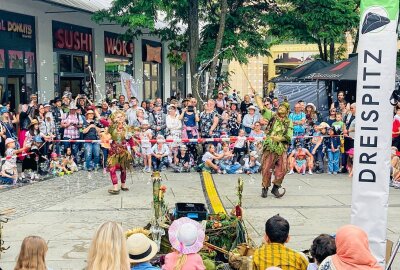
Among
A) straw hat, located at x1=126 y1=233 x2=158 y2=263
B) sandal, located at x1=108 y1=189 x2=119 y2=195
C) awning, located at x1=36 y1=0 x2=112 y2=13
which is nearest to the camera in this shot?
straw hat, located at x1=126 y1=233 x2=158 y2=263

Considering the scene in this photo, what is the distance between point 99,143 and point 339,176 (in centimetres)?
626

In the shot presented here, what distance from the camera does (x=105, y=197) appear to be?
1162 cm

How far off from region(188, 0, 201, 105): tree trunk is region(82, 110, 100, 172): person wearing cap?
4519 mm

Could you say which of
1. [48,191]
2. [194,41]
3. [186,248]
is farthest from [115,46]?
[186,248]

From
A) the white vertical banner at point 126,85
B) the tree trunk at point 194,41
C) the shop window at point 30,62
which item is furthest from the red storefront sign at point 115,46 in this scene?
the tree trunk at point 194,41

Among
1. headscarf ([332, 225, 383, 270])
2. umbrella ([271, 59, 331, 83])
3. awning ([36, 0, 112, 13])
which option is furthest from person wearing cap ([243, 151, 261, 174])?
headscarf ([332, 225, 383, 270])

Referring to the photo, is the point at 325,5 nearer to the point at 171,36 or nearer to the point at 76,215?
the point at 171,36

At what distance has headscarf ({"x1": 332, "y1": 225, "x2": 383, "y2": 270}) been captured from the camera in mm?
4371

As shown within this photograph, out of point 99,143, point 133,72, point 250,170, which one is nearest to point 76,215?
point 99,143

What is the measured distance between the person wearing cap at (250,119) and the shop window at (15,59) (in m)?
7.48

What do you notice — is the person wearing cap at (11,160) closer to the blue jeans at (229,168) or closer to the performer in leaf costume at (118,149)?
the performer in leaf costume at (118,149)

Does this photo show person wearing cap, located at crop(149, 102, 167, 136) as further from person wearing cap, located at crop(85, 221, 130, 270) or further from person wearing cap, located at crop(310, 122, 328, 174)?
person wearing cap, located at crop(85, 221, 130, 270)

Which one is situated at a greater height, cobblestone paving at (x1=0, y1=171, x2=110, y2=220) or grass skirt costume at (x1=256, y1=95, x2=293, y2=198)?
grass skirt costume at (x1=256, y1=95, x2=293, y2=198)

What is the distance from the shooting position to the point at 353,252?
437 centimetres
